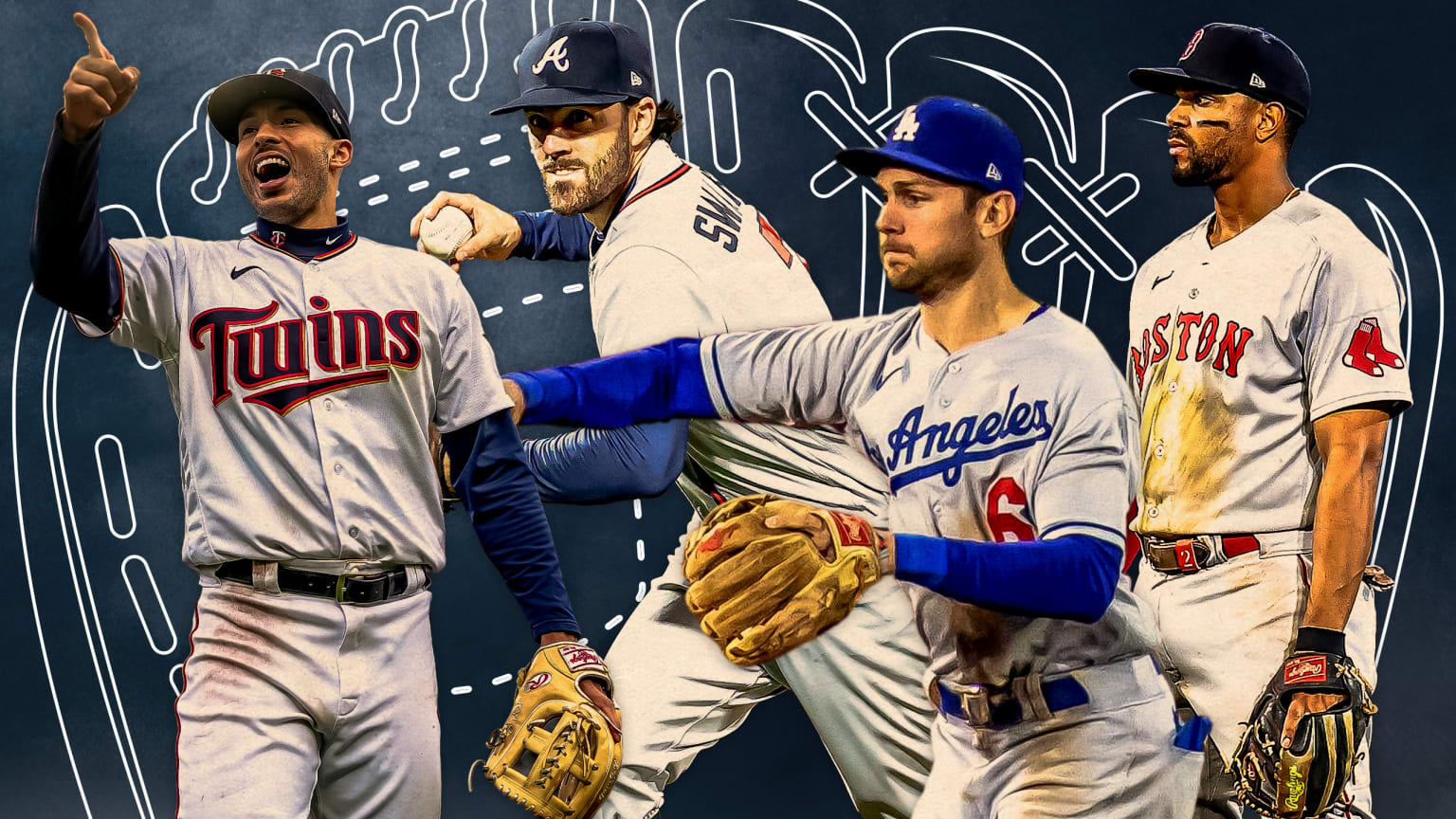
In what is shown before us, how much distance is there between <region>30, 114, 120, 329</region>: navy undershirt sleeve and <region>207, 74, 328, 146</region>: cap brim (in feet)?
1.91

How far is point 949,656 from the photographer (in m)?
3.83

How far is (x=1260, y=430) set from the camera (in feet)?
14.8

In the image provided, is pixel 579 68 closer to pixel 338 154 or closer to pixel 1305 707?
pixel 338 154

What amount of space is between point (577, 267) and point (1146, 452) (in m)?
2.00

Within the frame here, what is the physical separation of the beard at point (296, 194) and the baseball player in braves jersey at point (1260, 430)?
7.32 ft

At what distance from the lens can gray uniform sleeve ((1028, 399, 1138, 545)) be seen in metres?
3.55

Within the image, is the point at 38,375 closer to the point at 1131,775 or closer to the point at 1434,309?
the point at 1131,775

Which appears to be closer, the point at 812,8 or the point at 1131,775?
the point at 1131,775

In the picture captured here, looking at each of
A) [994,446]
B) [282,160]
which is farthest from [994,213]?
[282,160]

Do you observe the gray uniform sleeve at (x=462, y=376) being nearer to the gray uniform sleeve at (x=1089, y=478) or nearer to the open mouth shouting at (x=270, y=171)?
the open mouth shouting at (x=270, y=171)

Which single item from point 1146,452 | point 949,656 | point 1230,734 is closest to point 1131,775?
point 949,656

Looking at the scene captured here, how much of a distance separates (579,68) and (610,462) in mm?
1131

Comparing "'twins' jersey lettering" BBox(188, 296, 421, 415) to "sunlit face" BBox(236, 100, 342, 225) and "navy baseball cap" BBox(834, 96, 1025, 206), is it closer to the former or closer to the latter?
"sunlit face" BBox(236, 100, 342, 225)

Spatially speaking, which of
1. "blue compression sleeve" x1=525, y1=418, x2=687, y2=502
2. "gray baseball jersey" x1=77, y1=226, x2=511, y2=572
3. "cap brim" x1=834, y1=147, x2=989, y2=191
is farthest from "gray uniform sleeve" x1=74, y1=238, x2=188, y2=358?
"cap brim" x1=834, y1=147, x2=989, y2=191
